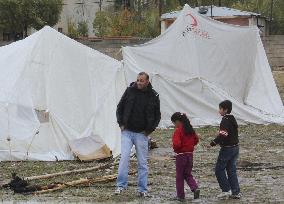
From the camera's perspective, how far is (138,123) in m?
9.86

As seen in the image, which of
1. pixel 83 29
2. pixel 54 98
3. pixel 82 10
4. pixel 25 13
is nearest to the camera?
pixel 54 98

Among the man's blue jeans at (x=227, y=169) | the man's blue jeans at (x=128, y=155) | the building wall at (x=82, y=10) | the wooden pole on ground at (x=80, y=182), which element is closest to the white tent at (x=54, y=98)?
the wooden pole on ground at (x=80, y=182)

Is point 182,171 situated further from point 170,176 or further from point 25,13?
point 25,13

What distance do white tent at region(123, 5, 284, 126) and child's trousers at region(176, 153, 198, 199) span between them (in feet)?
33.9

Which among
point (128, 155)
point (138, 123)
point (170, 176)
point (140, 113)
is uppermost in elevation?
point (140, 113)

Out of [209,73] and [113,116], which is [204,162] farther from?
[209,73]

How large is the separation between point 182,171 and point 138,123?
0.97m

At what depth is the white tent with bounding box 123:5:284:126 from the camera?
20.6 metres

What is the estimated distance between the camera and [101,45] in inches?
1287

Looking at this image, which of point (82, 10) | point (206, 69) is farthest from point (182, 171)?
point (82, 10)

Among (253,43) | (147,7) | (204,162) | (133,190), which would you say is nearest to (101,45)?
(253,43)

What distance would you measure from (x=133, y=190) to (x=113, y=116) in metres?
4.67

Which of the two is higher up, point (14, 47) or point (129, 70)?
point (14, 47)

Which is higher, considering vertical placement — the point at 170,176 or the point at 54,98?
the point at 54,98
